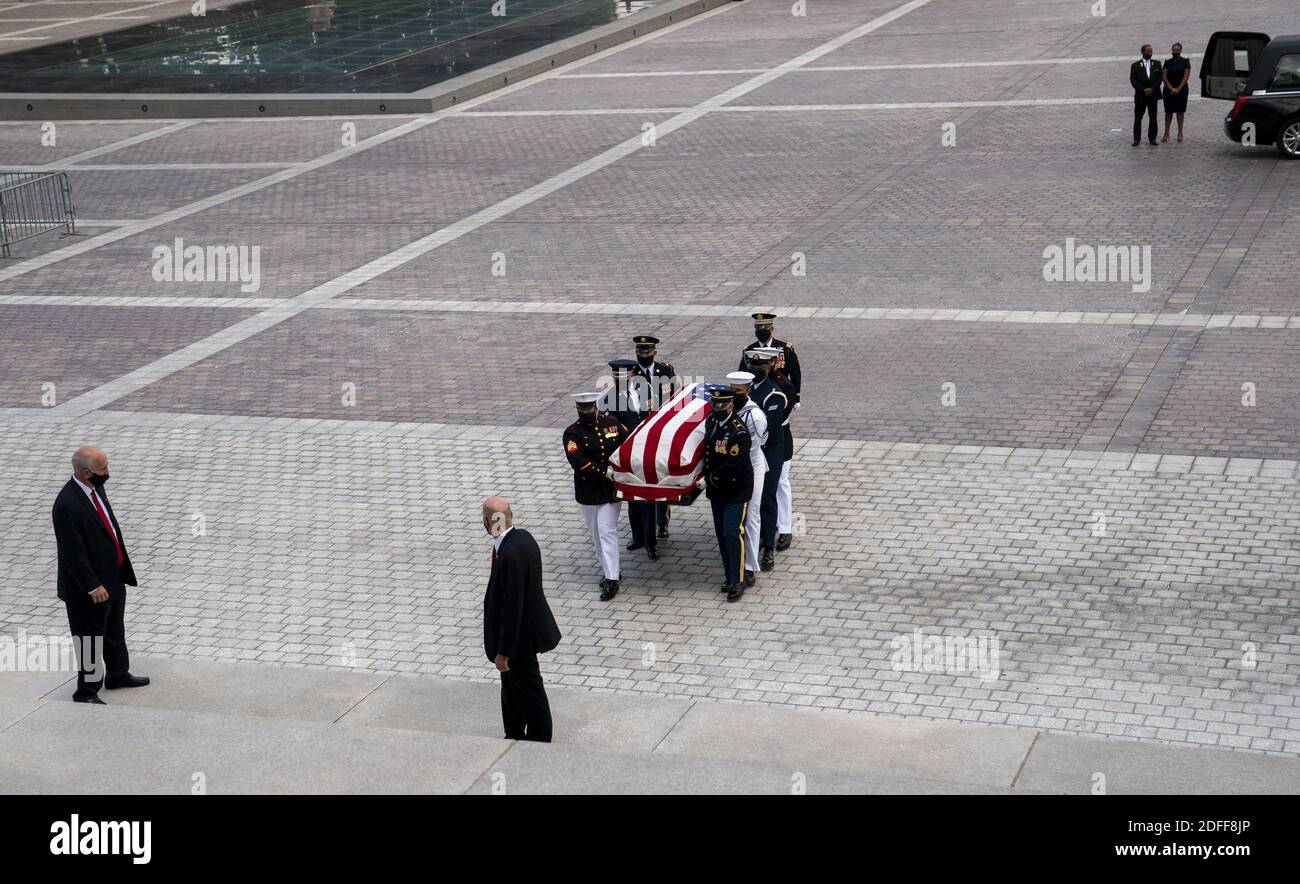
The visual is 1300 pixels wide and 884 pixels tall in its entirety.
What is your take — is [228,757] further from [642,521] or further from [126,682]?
[642,521]

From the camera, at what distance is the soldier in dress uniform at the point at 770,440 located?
1078 cm

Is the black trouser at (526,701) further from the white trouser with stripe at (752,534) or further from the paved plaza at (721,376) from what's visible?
the white trouser with stripe at (752,534)

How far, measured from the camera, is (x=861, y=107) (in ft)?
88.8

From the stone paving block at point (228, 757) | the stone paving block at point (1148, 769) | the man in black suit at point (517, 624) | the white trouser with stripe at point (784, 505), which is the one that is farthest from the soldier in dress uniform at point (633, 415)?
the stone paving block at point (1148, 769)

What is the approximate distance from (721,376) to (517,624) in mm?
6747

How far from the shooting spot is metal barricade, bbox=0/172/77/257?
22080 mm

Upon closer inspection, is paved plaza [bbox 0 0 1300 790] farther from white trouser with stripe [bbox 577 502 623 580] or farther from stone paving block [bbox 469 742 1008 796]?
white trouser with stripe [bbox 577 502 623 580]

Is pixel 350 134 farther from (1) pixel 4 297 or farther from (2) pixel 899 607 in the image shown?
(2) pixel 899 607

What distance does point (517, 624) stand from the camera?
8.17m

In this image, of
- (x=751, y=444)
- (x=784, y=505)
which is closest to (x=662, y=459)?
(x=751, y=444)

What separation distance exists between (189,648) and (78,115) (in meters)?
24.9

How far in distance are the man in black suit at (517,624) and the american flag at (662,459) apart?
6.61 feet

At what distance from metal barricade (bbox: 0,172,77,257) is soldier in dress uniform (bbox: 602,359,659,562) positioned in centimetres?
1385
